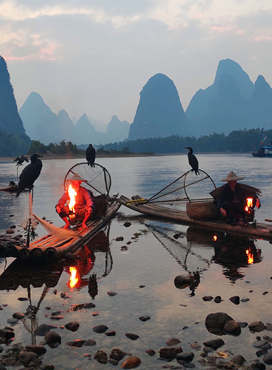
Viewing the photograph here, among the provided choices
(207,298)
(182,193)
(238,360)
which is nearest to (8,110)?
(182,193)

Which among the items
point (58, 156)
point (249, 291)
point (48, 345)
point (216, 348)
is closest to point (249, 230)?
point (249, 291)

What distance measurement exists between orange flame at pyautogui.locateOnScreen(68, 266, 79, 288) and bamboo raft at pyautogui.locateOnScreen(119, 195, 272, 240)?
5113 millimetres

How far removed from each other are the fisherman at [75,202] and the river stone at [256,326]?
6.63 m

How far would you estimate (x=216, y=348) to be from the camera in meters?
5.26

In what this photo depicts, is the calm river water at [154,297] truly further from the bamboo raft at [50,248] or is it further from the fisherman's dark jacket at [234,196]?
the fisherman's dark jacket at [234,196]

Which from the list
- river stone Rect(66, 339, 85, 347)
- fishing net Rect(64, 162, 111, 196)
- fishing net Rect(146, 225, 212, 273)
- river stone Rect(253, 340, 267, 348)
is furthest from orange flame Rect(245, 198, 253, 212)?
river stone Rect(66, 339, 85, 347)

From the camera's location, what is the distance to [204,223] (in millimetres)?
13039

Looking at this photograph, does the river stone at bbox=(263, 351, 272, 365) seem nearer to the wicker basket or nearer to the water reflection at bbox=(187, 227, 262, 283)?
the water reflection at bbox=(187, 227, 262, 283)

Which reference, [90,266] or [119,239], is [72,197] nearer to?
[119,239]

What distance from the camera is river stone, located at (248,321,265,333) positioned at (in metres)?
5.72

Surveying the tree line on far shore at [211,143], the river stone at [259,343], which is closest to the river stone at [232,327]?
the river stone at [259,343]

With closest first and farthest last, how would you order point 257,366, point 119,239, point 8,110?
point 257,366, point 119,239, point 8,110

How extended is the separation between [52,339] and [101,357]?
2.76ft

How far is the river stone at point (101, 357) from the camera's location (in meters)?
4.98
